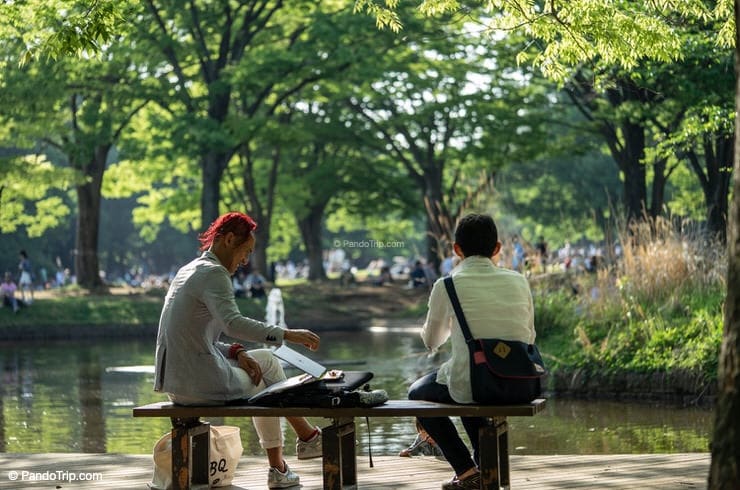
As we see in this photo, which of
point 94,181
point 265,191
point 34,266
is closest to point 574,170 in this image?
point 265,191

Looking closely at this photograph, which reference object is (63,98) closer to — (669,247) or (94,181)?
(94,181)

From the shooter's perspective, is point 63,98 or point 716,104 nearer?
point 716,104

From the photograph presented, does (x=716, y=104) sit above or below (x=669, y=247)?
above

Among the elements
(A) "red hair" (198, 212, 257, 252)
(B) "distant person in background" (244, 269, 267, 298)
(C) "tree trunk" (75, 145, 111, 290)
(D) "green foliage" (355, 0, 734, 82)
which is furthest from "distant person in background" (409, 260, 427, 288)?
(A) "red hair" (198, 212, 257, 252)

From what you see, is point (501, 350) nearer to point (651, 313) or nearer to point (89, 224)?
point (651, 313)

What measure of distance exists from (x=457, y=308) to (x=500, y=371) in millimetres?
336

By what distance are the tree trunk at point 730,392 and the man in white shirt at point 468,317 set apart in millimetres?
1630

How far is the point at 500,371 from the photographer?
5.69m

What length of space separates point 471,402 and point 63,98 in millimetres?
26127

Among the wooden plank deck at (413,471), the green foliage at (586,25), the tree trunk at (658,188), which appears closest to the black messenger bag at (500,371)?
the wooden plank deck at (413,471)

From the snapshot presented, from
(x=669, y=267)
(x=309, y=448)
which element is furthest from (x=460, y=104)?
(x=309, y=448)

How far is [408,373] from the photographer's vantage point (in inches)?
646

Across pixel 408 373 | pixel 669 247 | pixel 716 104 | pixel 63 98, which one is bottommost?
pixel 408 373

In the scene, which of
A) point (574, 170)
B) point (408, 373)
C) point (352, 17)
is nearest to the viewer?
point (408, 373)
